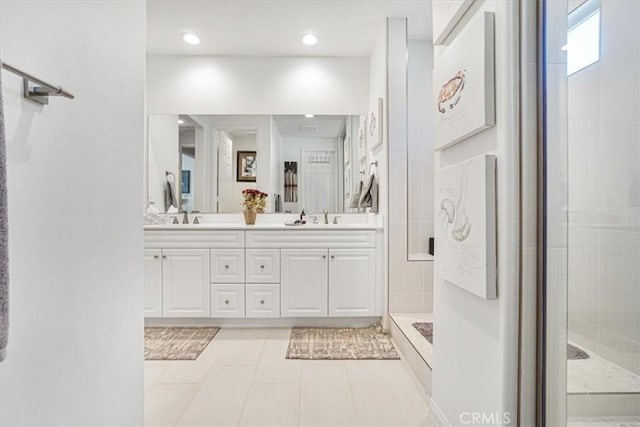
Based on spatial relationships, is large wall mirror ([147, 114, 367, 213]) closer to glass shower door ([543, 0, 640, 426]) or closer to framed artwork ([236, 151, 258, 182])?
framed artwork ([236, 151, 258, 182])

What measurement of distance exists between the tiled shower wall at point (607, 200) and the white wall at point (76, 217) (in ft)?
4.71

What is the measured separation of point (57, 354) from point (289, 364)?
1.61 m

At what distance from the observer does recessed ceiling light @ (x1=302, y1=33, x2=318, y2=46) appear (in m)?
3.18

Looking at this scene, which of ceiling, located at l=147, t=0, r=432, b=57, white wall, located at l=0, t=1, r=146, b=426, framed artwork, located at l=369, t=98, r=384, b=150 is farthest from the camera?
framed artwork, located at l=369, t=98, r=384, b=150

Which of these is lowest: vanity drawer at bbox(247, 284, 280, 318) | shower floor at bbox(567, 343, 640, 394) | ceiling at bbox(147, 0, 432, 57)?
vanity drawer at bbox(247, 284, 280, 318)

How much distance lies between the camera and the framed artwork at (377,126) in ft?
10.1

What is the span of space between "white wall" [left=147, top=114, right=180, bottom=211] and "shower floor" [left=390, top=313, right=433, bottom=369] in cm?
248

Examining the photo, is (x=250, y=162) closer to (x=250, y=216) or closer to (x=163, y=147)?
(x=250, y=216)

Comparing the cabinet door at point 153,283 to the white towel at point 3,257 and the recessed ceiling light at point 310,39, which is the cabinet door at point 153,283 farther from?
the white towel at point 3,257

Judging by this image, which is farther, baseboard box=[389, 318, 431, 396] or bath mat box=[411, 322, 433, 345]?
bath mat box=[411, 322, 433, 345]

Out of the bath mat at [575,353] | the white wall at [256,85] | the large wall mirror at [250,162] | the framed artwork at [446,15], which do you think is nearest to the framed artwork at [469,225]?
the bath mat at [575,353]

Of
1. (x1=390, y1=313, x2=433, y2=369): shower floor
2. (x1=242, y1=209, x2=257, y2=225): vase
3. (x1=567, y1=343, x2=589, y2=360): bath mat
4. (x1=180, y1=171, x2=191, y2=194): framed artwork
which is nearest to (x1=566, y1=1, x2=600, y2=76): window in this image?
(x1=567, y1=343, x2=589, y2=360): bath mat

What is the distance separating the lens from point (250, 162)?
3639 mm

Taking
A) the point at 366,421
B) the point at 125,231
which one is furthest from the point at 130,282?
the point at 366,421
